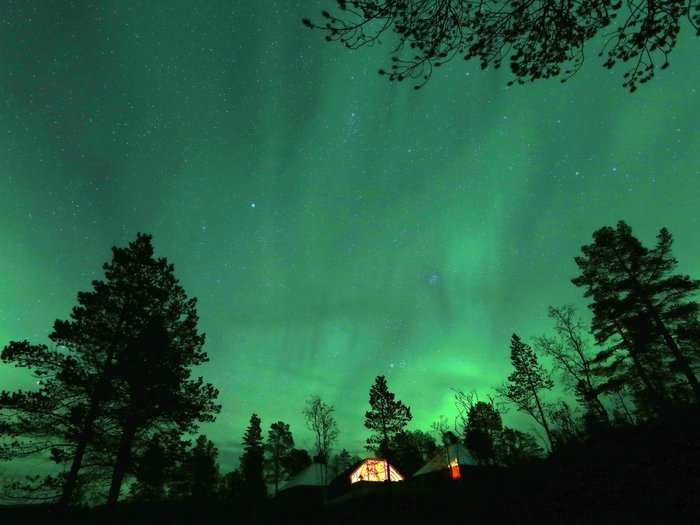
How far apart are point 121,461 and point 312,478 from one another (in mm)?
35610

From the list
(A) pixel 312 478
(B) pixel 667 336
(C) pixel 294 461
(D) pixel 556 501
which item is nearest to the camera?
(D) pixel 556 501

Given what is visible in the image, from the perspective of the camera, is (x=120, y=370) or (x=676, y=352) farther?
(x=676, y=352)

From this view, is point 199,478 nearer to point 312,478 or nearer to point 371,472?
point 312,478

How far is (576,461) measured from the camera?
44.2ft

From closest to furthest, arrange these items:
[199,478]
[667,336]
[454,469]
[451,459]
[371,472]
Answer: [667,336], [454,469], [451,459], [371,472], [199,478]

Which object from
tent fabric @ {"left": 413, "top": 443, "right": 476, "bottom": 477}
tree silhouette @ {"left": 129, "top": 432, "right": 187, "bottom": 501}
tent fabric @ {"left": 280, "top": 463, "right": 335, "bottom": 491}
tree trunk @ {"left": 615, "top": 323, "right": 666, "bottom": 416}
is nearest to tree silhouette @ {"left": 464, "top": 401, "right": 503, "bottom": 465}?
tent fabric @ {"left": 413, "top": 443, "right": 476, "bottom": 477}

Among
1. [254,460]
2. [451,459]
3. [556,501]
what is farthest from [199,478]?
[556,501]

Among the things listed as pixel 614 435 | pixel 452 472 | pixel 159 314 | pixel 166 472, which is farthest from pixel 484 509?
pixel 452 472

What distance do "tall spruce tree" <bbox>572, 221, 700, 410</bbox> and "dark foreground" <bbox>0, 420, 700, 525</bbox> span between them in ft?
34.6

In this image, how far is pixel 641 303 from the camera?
22094mm

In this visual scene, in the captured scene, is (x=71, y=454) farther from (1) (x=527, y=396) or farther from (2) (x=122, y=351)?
(1) (x=527, y=396)

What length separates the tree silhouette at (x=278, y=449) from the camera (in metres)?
55.5

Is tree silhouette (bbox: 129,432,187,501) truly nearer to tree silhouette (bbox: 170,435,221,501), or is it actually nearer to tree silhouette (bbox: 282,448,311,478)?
tree silhouette (bbox: 170,435,221,501)

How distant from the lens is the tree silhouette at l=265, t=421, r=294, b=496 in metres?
55.5
